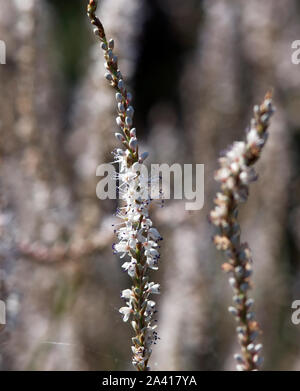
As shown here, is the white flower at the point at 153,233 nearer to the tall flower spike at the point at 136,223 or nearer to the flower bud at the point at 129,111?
the tall flower spike at the point at 136,223

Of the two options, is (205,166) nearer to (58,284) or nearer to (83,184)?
(83,184)

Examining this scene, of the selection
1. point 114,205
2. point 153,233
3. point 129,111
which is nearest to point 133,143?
point 129,111

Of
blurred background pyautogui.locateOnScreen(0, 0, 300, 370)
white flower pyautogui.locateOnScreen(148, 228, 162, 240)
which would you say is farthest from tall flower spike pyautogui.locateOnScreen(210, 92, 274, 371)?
blurred background pyautogui.locateOnScreen(0, 0, 300, 370)

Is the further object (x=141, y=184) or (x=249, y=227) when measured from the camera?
(x=249, y=227)

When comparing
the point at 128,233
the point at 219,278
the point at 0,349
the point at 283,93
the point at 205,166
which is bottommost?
the point at 0,349

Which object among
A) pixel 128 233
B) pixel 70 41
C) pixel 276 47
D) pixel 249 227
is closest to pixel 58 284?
pixel 249 227
